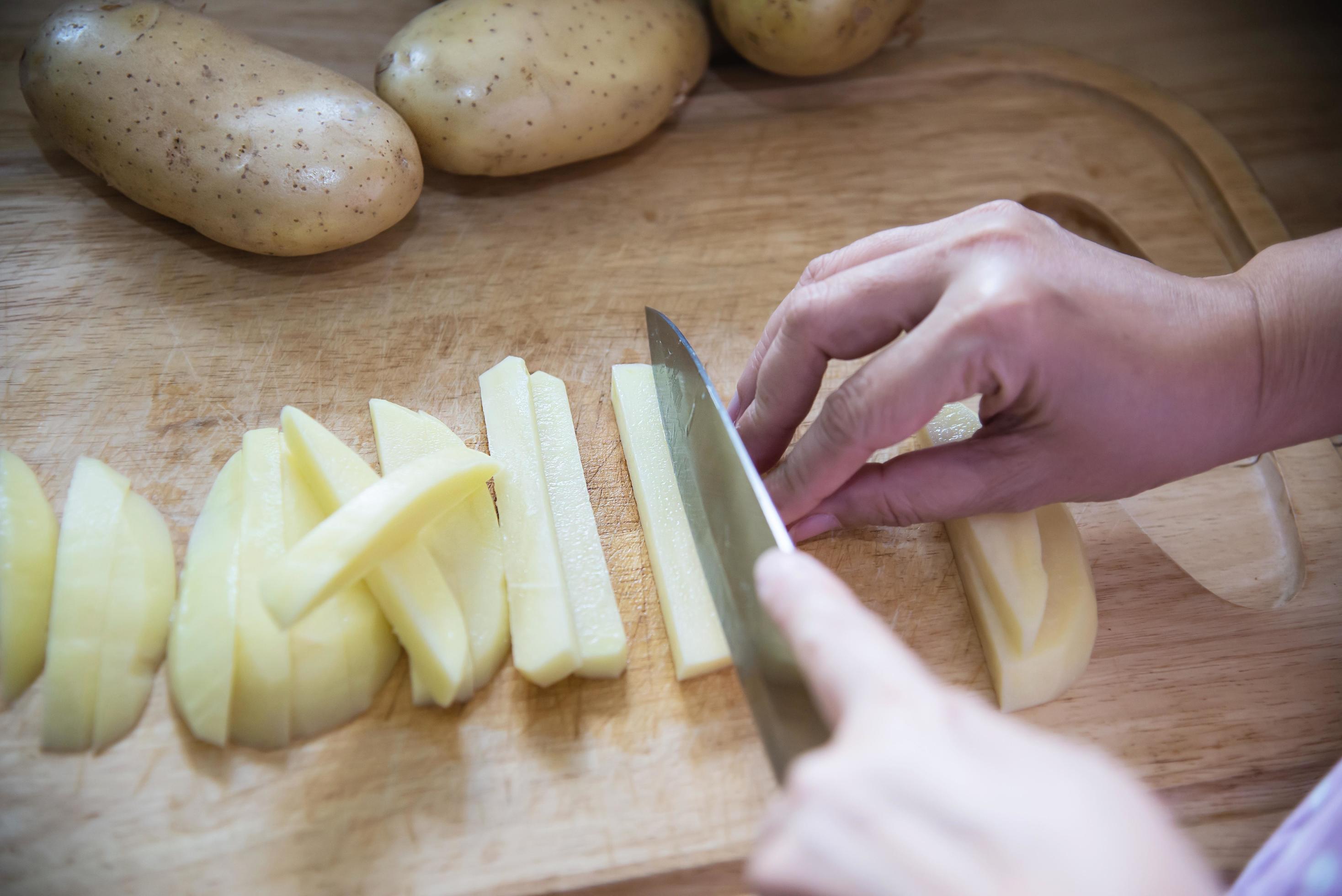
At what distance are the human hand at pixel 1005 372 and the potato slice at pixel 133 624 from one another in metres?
0.95

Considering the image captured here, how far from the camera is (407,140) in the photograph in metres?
1.67

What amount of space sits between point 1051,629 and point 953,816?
760mm

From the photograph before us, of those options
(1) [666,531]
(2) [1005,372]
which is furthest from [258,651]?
(2) [1005,372]

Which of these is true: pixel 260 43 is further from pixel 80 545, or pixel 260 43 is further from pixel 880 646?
pixel 880 646

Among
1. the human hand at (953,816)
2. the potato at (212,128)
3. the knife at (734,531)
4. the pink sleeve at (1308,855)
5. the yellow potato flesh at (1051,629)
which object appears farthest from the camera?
the potato at (212,128)

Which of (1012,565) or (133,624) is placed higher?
(1012,565)

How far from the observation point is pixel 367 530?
3.79 ft

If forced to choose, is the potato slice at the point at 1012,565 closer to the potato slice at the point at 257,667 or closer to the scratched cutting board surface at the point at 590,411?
the scratched cutting board surface at the point at 590,411

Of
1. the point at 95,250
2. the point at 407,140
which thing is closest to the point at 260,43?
the point at 407,140

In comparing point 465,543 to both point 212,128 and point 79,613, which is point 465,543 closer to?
point 79,613

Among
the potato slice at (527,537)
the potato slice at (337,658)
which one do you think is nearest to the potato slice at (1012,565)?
the potato slice at (527,537)

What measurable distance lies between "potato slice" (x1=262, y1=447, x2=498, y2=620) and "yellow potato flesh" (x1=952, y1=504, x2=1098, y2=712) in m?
0.85

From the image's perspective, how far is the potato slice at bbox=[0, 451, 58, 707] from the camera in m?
1.18

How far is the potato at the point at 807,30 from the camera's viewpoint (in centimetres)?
187
